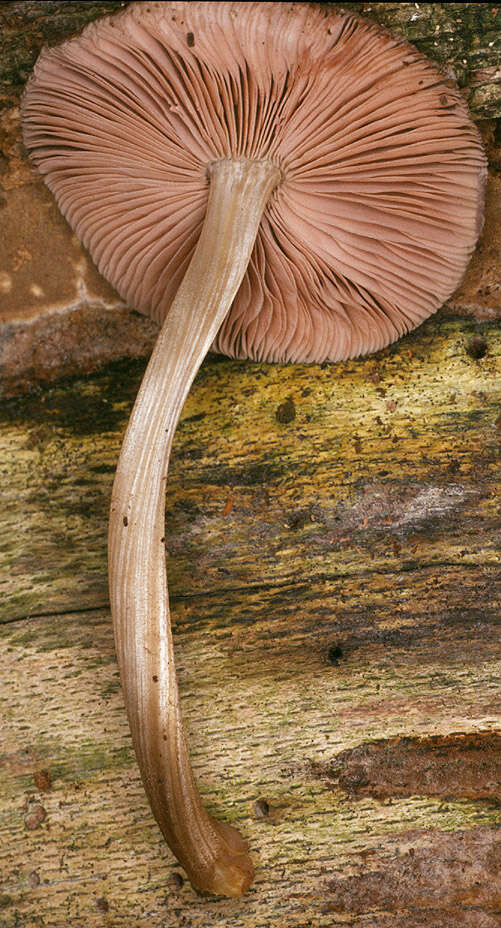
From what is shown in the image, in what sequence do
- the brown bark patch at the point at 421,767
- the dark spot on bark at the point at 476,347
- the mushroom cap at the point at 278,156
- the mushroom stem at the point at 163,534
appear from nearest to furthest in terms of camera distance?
the mushroom cap at the point at 278,156
the mushroom stem at the point at 163,534
the brown bark patch at the point at 421,767
the dark spot on bark at the point at 476,347

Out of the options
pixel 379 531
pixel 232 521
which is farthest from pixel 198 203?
pixel 379 531

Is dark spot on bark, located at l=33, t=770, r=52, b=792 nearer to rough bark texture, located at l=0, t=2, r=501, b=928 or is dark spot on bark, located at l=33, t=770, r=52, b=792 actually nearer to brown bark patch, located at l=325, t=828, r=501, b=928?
rough bark texture, located at l=0, t=2, r=501, b=928

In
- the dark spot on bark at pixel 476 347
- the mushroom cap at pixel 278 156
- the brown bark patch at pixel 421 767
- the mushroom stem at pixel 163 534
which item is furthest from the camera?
the dark spot on bark at pixel 476 347

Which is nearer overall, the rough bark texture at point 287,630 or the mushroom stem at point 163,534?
the mushroom stem at point 163,534

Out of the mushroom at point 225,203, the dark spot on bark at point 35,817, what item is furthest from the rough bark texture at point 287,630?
the mushroom at point 225,203

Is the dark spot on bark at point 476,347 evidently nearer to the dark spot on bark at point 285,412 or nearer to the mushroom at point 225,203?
the mushroom at point 225,203

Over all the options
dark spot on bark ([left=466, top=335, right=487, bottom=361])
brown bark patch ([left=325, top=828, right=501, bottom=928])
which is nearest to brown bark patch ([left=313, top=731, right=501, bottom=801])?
brown bark patch ([left=325, top=828, right=501, bottom=928])

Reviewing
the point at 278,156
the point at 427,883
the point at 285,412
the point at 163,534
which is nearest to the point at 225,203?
the point at 278,156
